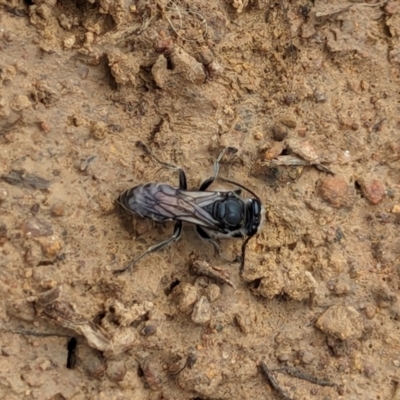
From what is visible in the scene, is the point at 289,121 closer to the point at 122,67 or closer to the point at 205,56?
the point at 205,56

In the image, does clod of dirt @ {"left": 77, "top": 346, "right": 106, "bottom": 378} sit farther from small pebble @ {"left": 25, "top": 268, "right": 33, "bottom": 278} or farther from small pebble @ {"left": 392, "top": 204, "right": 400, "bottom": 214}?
small pebble @ {"left": 392, "top": 204, "right": 400, "bottom": 214}

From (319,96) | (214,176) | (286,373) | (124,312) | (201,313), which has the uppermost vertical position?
(319,96)

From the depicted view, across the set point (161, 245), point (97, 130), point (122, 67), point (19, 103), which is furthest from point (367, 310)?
point (19, 103)

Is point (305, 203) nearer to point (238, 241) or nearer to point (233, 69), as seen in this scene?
point (238, 241)

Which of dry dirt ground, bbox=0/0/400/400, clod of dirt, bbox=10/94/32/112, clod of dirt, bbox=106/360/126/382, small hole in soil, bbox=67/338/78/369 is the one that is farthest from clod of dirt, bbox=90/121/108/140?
clod of dirt, bbox=106/360/126/382

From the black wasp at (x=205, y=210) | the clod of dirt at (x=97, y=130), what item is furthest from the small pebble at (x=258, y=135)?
the clod of dirt at (x=97, y=130)

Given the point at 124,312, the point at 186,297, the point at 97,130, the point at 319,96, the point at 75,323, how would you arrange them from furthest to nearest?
the point at 319,96 → the point at 97,130 → the point at 186,297 → the point at 124,312 → the point at 75,323

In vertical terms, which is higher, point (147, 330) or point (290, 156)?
point (290, 156)
